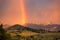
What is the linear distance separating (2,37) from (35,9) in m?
0.45

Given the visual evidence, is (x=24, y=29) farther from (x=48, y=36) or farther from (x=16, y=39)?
(x=48, y=36)

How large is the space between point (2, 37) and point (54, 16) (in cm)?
58

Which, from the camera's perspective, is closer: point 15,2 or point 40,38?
point 40,38

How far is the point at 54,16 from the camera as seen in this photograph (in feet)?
5.48

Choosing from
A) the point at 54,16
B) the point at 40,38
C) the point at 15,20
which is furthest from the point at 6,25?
the point at 54,16

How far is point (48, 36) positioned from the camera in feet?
5.26

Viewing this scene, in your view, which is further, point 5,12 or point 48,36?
point 5,12

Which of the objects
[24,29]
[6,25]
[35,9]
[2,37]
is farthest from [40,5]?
[2,37]

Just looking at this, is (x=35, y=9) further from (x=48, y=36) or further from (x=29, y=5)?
(x=48, y=36)

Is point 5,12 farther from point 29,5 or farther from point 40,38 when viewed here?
point 40,38

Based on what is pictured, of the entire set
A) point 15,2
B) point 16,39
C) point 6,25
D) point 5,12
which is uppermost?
point 15,2

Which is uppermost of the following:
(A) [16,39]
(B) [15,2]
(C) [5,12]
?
(B) [15,2]

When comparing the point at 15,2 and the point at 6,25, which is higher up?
the point at 15,2

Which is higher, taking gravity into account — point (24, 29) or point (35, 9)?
point (35, 9)
